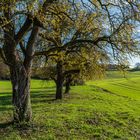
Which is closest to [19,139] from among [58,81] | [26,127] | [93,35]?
[26,127]

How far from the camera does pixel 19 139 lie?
14547mm

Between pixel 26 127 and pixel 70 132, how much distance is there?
2056 millimetres

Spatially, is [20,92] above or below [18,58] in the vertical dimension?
below

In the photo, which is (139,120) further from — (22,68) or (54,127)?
(22,68)

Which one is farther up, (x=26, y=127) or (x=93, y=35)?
(x=93, y=35)

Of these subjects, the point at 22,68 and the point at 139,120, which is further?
the point at 139,120

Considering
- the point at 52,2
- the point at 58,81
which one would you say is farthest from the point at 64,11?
the point at 58,81

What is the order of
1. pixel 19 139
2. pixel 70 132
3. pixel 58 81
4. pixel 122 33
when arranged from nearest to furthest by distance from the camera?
1. pixel 19 139
2. pixel 70 132
3. pixel 122 33
4. pixel 58 81

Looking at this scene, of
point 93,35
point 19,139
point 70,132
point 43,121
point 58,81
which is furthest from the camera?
point 58,81

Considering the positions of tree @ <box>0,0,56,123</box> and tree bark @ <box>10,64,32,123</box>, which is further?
tree bark @ <box>10,64,32,123</box>

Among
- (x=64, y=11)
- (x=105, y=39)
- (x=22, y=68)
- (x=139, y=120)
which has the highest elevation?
(x=64, y=11)

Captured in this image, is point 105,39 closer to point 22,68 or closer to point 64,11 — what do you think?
point 64,11

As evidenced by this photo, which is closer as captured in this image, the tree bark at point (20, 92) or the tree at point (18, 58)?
the tree at point (18, 58)

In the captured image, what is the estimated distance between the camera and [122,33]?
691 inches
